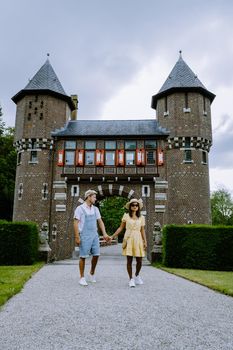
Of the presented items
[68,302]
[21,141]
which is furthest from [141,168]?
[68,302]

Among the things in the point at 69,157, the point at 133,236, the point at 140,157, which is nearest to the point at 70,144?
→ the point at 69,157

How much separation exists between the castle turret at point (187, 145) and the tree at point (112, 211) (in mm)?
28901

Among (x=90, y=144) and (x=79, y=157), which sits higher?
(x=90, y=144)

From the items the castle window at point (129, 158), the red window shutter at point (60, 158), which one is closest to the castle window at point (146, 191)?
the castle window at point (129, 158)

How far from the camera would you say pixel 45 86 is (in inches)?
1075

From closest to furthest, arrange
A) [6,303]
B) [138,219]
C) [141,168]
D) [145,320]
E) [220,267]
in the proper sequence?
[145,320], [6,303], [138,219], [220,267], [141,168]

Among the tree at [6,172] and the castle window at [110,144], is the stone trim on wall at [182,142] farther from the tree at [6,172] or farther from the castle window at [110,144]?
the tree at [6,172]

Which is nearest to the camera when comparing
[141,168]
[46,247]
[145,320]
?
[145,320]

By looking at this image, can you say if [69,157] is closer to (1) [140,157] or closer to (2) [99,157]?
(2) [99,157]

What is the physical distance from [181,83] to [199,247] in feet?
52.4

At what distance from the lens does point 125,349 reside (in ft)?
10.8

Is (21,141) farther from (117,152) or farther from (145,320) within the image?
(145,320)

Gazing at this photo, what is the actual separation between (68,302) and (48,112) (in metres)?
22.9

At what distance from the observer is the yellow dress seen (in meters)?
7.58
